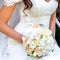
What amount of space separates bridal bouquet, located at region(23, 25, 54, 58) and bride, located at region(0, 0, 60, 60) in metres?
0.07

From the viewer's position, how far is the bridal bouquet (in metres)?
1.38

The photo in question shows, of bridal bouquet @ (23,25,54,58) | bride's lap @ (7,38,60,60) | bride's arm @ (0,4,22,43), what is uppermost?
bride's arm @ (0,4,22,43)

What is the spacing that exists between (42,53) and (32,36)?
0.11 meters

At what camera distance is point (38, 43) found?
4.52 ft

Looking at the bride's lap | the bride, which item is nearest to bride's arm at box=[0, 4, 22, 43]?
the bride

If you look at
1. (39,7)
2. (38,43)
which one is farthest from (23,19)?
(38,43)

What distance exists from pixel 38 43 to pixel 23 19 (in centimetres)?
31

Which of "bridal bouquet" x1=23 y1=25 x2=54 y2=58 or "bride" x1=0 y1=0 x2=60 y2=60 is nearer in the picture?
"bridal bouquet" x1=23 y1=25 x2=54 y2=58

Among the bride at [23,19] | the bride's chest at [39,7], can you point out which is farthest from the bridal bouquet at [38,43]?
the bride's chest at [39,7]

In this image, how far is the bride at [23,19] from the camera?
4.87 feet

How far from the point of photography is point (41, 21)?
1.66 metres

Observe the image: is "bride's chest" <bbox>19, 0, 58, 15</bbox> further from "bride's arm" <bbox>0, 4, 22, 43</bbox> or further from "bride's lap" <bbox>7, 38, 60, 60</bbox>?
"bride's lap" <bbox>7, 38, 60, 60</bbox>

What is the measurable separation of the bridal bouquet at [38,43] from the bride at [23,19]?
0.23ft

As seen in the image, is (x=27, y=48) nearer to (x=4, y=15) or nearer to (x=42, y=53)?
(x=42, y=53)
